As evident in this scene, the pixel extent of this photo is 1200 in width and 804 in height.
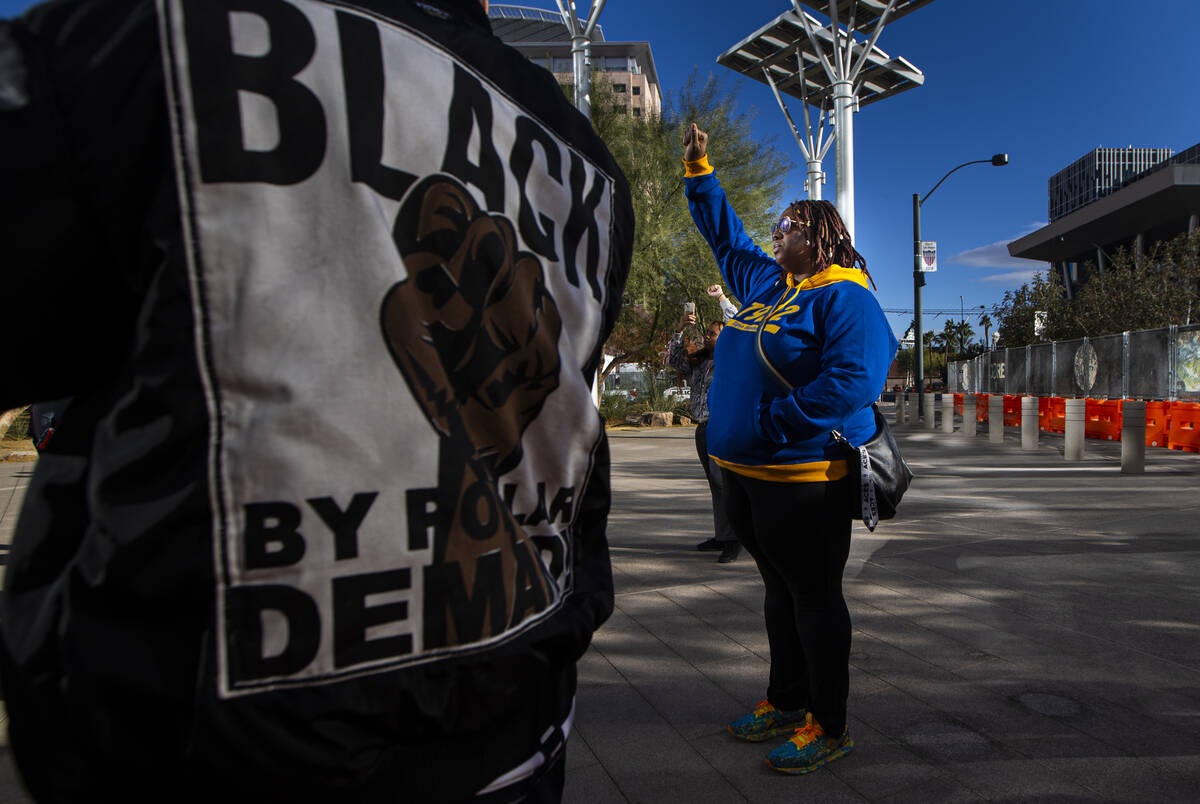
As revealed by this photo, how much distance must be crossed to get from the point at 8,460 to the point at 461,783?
57.7 feet

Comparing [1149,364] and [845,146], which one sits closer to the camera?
[845,146]

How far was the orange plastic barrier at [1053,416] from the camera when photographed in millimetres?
17016

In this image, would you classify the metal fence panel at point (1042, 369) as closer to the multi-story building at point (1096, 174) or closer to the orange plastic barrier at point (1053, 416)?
the orange plastic barrier at point (1053, 416)

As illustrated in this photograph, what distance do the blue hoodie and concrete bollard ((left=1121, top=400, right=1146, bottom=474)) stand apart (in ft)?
30.0

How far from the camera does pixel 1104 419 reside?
15.6 meters

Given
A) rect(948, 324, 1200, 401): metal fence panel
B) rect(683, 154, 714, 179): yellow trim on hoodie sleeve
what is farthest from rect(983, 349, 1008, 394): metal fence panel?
rect(683, 154, 714, 179): yellow trim on hoodie sleeve

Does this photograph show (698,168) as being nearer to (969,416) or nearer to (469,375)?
(469,375)

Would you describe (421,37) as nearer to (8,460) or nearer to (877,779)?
(877,779)

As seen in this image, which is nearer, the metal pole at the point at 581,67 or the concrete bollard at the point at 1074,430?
the metal pole at the point at 581,67

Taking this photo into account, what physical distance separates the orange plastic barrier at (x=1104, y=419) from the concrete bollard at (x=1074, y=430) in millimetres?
3761

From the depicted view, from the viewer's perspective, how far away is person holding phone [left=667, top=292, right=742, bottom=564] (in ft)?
18.4

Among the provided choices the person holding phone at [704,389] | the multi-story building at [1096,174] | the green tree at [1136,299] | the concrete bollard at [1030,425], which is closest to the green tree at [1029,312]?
the green tree at [1136,299]

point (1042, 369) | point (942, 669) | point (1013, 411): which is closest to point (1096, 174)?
point (1042, 369)

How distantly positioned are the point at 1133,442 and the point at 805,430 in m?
9.59
